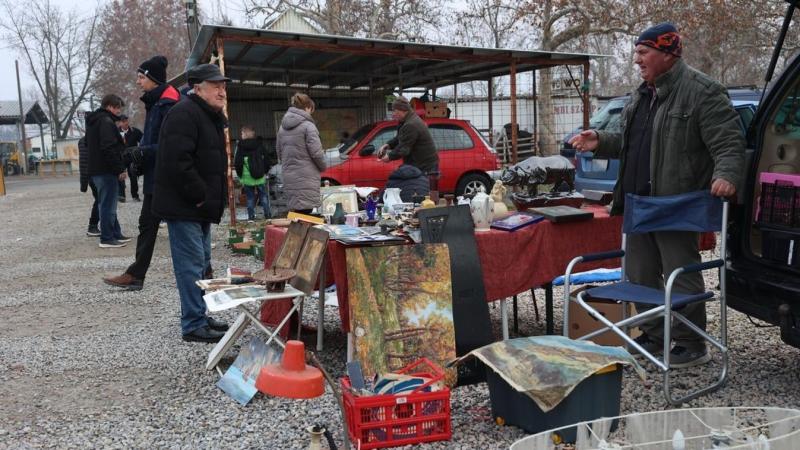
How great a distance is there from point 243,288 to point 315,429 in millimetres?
1580

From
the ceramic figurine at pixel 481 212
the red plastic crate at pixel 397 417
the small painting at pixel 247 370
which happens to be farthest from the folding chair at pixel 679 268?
the small painting at pixel 247 370

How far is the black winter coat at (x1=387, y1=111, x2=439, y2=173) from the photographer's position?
6.94m

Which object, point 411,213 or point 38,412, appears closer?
point 38,412

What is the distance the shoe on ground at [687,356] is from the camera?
13.4ft

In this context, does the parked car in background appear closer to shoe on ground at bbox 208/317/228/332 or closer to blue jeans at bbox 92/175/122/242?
shoe on ground at bbox 208/317/228/332

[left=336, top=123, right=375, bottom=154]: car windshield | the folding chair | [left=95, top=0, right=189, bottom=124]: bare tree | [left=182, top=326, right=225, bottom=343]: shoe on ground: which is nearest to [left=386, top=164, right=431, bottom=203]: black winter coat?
[left=182, top=326, right=225, bottom=343]: shoe on ground

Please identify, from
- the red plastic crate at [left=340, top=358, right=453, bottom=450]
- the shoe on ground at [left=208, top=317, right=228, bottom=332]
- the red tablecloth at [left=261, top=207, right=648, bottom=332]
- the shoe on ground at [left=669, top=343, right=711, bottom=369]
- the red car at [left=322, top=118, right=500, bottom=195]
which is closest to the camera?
the red plastic crate at [left=340, top=358, right=453, bottom=450]

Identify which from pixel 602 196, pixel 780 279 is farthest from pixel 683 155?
pixel 602 196

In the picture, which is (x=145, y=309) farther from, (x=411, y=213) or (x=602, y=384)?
(x=602, y=384)

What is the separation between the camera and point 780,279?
11.7 ft

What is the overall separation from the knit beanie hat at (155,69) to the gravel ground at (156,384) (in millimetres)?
1948

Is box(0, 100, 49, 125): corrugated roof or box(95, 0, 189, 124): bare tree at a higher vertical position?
box(95, 0, 189, 124): bare tree

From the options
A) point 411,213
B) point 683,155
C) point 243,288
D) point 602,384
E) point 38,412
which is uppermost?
point 683,155

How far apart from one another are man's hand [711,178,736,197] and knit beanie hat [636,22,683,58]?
2.50 ft
